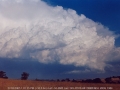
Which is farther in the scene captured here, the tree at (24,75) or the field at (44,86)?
the tree at (24,75)

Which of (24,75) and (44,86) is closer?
(44,86)

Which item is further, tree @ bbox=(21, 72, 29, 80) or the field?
tree @ bbox=(21, 72, 29, 80)

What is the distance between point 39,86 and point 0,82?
378cm

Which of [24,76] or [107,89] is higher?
[24,76]

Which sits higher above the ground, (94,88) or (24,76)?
(24,76)

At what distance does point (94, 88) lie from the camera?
23047 millimetres

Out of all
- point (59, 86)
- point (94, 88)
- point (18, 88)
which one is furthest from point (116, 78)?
point (18, 88)

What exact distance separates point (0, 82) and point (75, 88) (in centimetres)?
730

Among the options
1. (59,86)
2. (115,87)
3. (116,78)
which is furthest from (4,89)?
(116,78)

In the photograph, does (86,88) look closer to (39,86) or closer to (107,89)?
(107,89)

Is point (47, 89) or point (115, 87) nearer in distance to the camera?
point (47, 89)

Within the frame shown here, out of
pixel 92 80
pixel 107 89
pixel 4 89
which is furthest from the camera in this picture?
pixel 92 80

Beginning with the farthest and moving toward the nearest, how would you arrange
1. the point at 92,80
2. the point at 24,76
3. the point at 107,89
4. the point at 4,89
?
1. the point at 24,76
2. the point at 92,80
3. the point at 107,89
4. the point at 4,89

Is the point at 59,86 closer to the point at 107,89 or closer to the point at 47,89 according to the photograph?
the point at 47,89
